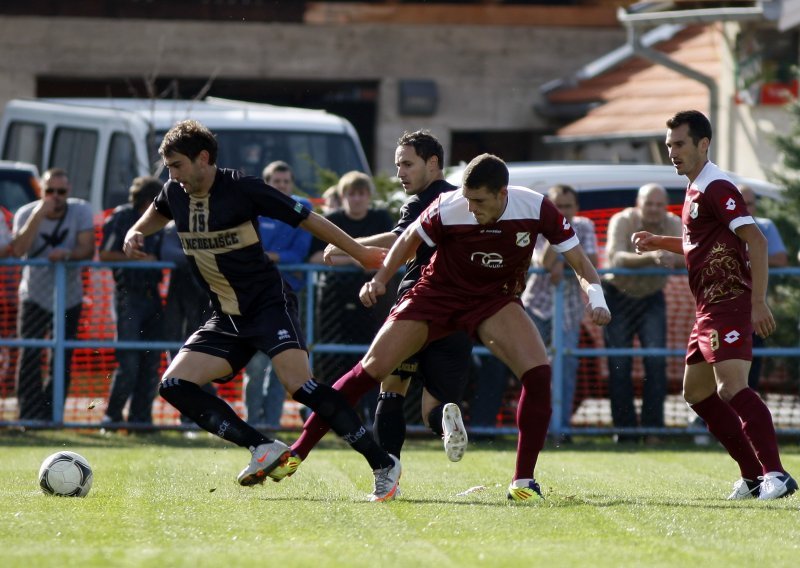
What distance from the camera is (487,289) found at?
795 centimetres

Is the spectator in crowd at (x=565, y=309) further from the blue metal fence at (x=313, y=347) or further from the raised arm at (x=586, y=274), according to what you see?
the raised arm at (x=586, y=274)

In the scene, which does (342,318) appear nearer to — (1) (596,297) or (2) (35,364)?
(2) (35,364)

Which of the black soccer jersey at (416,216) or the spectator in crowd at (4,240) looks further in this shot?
the spectator in crowd at (4,240)

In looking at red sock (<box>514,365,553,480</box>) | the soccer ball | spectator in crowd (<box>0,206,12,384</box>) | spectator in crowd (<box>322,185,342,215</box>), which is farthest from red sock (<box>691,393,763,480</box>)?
spectator in crowd (<box>0,206,12,384</box>)

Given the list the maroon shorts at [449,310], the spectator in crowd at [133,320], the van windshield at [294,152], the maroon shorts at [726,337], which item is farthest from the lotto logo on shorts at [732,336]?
the van windshield at [294,152]

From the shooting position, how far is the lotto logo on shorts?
7992mm

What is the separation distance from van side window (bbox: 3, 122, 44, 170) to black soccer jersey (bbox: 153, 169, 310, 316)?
9150mm

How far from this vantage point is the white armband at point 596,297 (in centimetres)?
763

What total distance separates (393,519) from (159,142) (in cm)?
863

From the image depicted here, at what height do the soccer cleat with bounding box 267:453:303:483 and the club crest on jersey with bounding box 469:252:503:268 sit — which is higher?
the club crest on jersey with bounding box 469:252:503:268

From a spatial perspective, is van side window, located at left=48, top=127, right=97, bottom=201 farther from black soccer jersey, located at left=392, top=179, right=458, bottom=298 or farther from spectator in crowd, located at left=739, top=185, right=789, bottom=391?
black soccer jersey, located at left=392, top=179, right=458, bottom=298

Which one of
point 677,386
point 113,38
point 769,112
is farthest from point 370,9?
point 677,386

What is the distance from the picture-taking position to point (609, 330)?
12312mm

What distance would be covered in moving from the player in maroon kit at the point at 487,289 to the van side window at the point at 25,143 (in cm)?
964
